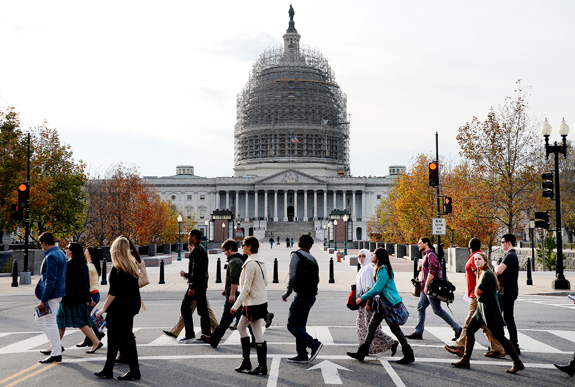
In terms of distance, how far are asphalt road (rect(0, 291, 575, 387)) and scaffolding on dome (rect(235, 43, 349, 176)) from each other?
125189mm

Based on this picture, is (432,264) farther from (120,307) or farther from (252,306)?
(120,307)

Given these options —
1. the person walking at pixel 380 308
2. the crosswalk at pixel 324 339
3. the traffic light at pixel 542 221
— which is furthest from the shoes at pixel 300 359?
the traffic light at pixel 542 221

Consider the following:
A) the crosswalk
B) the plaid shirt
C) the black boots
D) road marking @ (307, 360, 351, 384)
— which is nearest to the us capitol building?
the crosswalk

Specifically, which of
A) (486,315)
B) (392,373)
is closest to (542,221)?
(486,315)

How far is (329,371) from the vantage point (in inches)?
366

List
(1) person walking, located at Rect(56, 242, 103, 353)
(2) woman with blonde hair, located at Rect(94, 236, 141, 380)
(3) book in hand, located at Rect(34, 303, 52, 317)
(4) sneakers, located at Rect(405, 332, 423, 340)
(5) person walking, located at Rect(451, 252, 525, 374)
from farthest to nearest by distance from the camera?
1. (4) sneakers, located at Rect(405, 332, 423, 340)
2. (1) person walking, located at Rect(56, 242, 103, 353)
3. (3) book in hand, located at Rect(34, 303, 52, 317)
4. (5) person walking, located at Rect(451, 252, 525, 374)
5. (2) woman with blonde hair, located at Rect(94, 236, 141, 380)

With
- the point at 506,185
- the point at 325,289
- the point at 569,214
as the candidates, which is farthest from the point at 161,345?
the point at 569,214

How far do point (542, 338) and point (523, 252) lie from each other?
105ft

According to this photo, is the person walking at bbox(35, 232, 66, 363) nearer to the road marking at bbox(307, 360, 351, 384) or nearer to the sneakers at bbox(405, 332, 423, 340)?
the road marking at bbox(307, 360, 351, 384)

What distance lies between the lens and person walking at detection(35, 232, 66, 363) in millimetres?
9828

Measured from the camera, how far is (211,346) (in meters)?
11.4

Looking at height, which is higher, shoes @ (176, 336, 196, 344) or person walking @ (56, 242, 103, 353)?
person walking @ (56, 242, 103, 353)

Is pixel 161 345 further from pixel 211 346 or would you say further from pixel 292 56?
pixel 292 56

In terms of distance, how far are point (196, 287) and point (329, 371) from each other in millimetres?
3382
